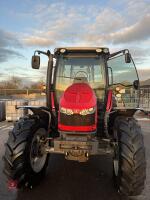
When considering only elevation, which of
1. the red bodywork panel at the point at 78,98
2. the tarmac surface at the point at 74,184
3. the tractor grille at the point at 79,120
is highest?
the red bodywork panel at the point at 78,98

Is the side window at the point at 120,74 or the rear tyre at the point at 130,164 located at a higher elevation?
the side window at the point at 120,74

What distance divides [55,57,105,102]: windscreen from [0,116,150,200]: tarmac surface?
149 centimetres

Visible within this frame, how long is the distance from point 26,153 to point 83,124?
1017mm

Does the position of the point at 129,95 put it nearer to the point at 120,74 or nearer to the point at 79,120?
the point at 120,74

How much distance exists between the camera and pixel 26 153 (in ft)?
17.1

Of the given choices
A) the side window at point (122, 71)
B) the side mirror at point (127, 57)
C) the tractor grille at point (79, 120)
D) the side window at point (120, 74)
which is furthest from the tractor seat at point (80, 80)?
the tractor grille at point (79, 120)

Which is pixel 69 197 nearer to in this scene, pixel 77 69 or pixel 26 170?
pixel 26 170

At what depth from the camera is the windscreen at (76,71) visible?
654 cm

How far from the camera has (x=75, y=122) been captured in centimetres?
533

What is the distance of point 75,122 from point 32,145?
0.83m

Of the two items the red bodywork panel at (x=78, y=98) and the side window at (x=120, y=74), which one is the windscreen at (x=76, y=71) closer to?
the side window at (x=120, y=74)

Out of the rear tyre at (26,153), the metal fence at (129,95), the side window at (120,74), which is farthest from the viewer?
the metal fence at (129,95)

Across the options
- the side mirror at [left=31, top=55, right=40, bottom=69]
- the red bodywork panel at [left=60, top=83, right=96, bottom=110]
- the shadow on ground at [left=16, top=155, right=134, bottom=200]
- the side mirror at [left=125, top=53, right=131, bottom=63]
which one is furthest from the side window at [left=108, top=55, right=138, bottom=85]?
the shadow on ground at [left=16, top=155, right=134, bottom=200]

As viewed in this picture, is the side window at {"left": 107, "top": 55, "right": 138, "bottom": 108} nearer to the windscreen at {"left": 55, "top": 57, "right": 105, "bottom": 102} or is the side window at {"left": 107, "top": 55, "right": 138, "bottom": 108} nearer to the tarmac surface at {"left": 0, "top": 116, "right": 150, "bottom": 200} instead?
the windscreen at {"left": 55, "top": 57, "right": 105, "bottom": 102}
